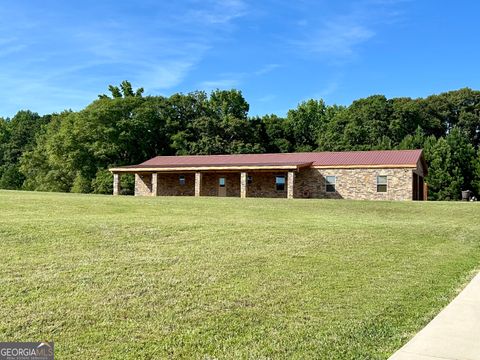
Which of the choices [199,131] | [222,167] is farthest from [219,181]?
[199,131]

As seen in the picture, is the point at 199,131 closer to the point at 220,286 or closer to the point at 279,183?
the point at 279,183

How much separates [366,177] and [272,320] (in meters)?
25.1

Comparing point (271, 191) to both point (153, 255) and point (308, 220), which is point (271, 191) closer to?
point (308, 220)

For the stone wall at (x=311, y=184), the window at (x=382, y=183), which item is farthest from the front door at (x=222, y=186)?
the window at (x=382, y=183)

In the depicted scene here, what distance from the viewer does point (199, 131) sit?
52.3m

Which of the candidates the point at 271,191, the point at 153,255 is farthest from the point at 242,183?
the point at 153,255

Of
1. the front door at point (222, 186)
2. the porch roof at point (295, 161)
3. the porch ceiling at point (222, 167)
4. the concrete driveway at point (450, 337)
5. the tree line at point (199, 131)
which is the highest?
the tree line at point (199, 131)

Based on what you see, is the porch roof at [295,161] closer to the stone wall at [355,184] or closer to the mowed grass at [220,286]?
the stone wall at [355,184]

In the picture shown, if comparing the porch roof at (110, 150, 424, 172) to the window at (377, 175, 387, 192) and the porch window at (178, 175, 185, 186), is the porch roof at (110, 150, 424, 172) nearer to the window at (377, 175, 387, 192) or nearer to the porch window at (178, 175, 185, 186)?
the window at (377, 175, 387, 192)

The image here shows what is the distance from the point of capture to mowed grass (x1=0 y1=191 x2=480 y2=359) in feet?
14.2

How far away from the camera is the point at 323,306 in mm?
5484

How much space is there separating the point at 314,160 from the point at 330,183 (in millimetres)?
2147

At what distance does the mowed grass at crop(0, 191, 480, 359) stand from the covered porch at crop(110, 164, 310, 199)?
18.1 metres

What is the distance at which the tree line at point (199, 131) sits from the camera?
49.6 m
